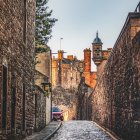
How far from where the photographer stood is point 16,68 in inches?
615

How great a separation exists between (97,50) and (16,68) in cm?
5142

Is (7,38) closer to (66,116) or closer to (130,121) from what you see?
(130,121)

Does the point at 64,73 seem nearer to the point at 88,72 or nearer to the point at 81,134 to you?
the point at 88,72

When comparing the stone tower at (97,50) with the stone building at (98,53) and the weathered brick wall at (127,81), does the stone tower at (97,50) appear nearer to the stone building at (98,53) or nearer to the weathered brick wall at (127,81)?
the stone building at (98,53)

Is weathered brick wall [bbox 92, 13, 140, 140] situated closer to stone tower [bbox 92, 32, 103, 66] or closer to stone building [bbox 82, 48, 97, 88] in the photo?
stone tower [bbox 92, 32, 103, 66]

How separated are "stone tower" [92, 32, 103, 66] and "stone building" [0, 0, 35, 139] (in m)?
42.1

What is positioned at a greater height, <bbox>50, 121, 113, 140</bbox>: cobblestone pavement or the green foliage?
the green foliage

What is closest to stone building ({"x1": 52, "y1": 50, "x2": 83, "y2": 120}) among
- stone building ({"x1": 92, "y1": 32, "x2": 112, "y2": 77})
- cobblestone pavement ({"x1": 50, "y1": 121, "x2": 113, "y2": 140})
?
stone building ({"x1": 92, "y1": 32, "x2": 112, "y2": 77})

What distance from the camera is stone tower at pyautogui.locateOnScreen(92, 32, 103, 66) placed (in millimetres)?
63100

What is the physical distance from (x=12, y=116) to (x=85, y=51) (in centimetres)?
5427

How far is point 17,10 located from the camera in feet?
52.7

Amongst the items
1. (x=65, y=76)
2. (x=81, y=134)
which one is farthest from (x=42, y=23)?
(x=65, y=76)

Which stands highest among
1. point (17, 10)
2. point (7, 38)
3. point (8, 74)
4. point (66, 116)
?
point (17, 10)

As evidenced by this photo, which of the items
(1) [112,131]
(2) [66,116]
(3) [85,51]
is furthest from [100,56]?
(1) [112,131]
